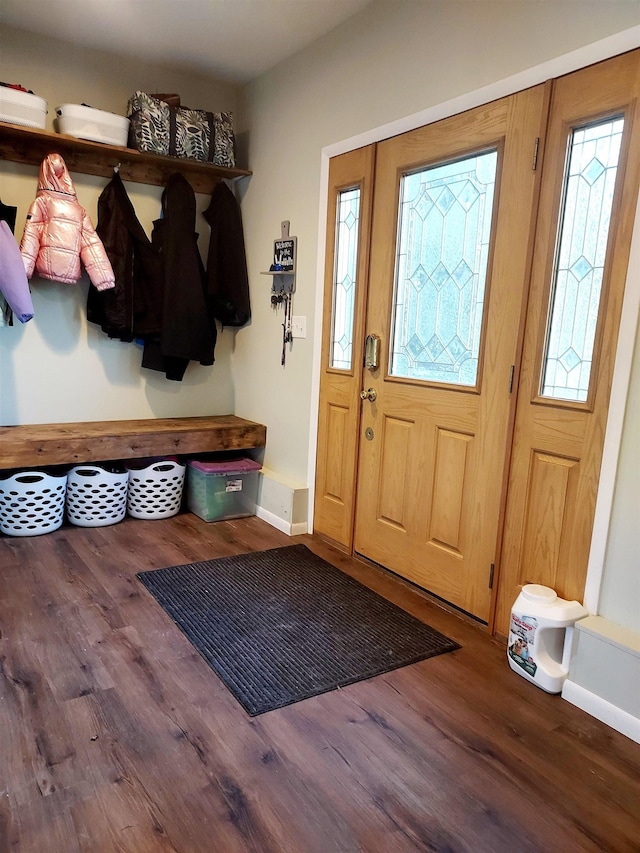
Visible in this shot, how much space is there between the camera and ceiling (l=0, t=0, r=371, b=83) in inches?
110

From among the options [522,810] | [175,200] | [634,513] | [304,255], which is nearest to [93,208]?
[175,200]

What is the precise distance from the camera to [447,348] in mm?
2490

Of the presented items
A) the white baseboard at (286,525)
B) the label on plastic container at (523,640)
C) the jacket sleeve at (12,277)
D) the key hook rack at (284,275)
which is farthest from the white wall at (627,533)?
the jacket sleeve at (12,277)

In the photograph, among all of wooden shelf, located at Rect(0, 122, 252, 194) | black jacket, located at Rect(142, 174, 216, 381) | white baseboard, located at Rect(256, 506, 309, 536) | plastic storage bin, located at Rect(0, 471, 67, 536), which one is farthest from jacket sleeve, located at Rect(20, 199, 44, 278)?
white baseboard, located at Rect(256, 506, 309, 536)

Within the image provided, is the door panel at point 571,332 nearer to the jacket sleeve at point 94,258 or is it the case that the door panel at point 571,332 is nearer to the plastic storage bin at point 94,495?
the plastic storage bin at point 94,495

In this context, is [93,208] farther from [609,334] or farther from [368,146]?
[609,334]

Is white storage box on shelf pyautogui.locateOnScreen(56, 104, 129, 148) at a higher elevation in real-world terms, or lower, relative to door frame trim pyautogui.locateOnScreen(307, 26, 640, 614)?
higher

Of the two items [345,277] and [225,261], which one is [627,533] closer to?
[345,277]

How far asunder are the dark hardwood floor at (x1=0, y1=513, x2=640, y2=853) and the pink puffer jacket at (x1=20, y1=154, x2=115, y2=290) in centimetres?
181

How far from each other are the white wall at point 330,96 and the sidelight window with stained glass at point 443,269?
0.32 meters

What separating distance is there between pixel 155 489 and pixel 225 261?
4.80ft

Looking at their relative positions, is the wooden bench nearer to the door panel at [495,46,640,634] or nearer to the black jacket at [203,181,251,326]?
the black jacket at [203,181,251,326]

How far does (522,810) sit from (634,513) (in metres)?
0.91

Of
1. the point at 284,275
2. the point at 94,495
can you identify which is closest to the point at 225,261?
the point at 284,275
